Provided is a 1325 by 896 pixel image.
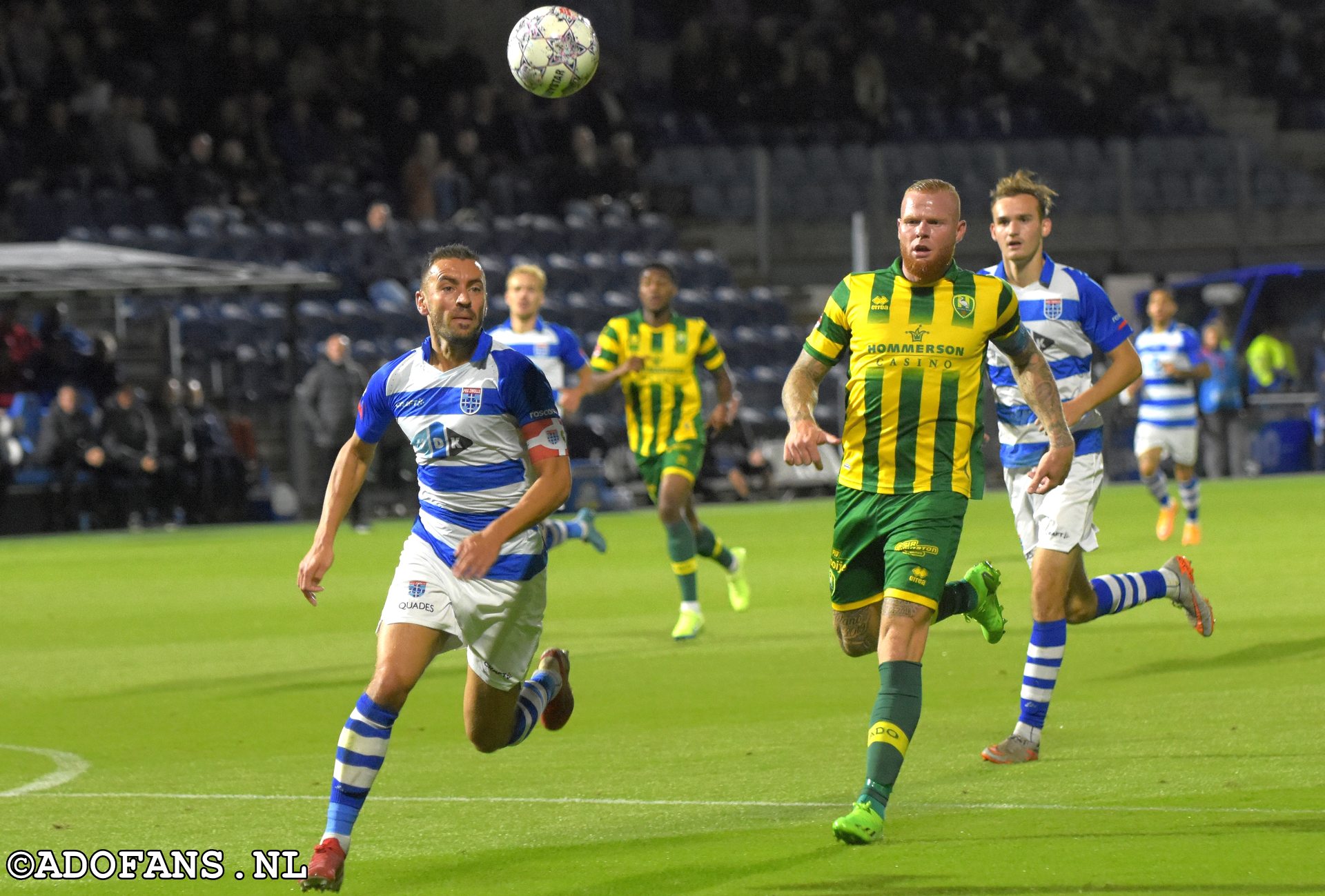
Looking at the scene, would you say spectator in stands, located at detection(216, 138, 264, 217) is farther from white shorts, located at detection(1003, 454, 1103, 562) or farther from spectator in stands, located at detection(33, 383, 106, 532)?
white shorts, located at detection(1003, 454, 1103, 562)

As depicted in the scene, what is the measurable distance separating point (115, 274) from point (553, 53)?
1438 centimetres

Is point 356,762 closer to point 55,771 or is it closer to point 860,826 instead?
point 860,826

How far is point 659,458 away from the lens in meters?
13.1

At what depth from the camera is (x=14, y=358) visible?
24078 mm

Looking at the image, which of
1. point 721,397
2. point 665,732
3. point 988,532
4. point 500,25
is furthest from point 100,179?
point 665,732

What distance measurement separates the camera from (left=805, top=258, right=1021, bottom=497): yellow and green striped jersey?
22.7 ft

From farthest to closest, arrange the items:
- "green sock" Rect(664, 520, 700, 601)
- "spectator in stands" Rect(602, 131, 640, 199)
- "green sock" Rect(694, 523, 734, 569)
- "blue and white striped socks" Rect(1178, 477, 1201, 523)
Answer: "spectator in stands" Rect(602, 131, 640, 199) → "blue and white striped socks" Rect(1178, 477, 1201, 523) → "green sock" Rect(694, 523, 734, 569) → "green sock" Rect(664, 520, 700, 601)

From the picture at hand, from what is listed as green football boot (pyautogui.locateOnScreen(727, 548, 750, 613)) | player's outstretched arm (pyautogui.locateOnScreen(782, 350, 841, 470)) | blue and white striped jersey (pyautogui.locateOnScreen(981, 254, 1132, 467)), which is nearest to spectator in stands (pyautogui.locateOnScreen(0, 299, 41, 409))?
green football boot (pyautogui.locateOnScreen(727, 548, 750, 613))

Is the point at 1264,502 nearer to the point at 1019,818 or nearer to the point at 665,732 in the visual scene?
the point at 665,732

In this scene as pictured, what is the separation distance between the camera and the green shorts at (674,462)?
42.4ft

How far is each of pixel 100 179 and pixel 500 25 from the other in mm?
8134

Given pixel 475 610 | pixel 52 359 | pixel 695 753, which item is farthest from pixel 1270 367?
pixel 475 610

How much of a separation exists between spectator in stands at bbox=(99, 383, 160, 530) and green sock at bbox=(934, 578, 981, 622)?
17.9 m

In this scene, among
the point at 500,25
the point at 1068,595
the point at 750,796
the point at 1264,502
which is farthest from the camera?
the point at 500,25
